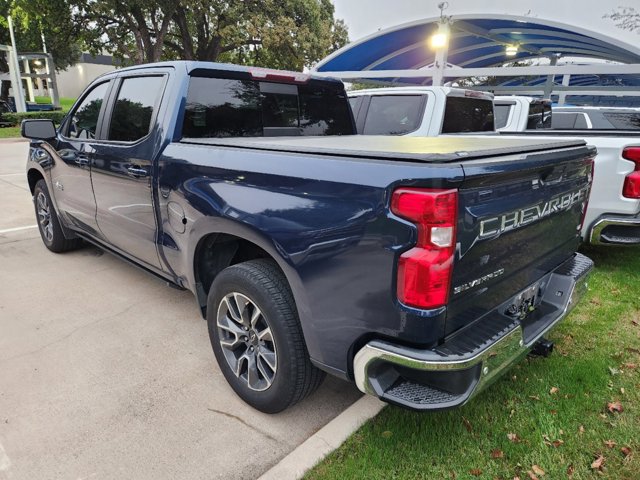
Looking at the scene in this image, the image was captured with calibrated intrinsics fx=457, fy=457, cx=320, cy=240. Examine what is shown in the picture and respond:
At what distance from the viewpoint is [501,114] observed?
24.0 feet

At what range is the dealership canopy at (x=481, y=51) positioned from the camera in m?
12.7

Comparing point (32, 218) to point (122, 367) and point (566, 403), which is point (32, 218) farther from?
point (566, 403)

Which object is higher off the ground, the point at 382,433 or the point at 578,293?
the point at 578,293

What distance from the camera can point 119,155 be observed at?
332 centimetres

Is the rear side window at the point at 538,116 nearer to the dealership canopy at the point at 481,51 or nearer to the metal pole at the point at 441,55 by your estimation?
the dealership canopy at the point at 481,51

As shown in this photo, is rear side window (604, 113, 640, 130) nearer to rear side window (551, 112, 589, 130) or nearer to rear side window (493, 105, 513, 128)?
rear side window (551, 112, 589, 130)

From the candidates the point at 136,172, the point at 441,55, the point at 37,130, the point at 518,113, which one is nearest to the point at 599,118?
the point at 518,113

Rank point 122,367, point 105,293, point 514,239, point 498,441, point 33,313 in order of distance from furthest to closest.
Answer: point 105,293
point 33,313
point 122,367
point 498,441
point 514,239

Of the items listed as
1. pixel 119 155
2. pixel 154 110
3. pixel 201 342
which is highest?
pixel 154 110

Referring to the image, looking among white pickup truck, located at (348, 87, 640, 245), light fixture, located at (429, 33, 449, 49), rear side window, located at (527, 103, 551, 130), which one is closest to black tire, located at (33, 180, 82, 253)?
white pickup truck, located at (348, 87, 640, 245)

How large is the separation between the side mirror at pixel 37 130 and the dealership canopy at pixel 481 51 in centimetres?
1081

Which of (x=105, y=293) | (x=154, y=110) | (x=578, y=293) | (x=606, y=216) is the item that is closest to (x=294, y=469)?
(x=578, y=293)

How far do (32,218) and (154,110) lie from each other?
487cm

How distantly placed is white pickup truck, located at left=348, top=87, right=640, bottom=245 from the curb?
6.93 feet
